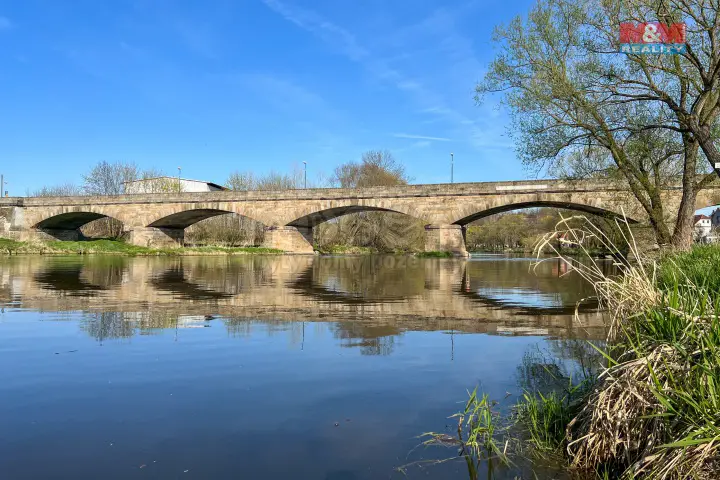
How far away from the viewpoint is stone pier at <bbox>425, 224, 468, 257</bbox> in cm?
3769

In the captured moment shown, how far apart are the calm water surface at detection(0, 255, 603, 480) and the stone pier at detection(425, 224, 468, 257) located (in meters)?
27.8

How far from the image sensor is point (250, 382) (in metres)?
4.59

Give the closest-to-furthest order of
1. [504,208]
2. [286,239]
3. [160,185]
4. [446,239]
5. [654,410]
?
[654,410] < [504,208] < [446,239] < [286,239] < [160,185]

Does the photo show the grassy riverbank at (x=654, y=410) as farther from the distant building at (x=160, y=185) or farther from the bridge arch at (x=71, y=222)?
the distant building at (x=160, y=185)

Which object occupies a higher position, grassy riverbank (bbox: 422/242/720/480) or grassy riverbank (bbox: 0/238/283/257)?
grassy riverbank (bbox: 0/238/283/257)

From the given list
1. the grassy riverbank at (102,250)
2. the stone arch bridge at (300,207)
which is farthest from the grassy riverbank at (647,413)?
the grassy riverbank at (102,250)

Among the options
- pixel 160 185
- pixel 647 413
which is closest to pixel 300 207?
pixel 160 185

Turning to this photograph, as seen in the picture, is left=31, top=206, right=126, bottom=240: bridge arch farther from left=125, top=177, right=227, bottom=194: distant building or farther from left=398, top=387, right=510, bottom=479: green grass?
left=398, top=387, right=510, bottom=479: green grass

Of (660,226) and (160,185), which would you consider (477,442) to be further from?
(160,185)

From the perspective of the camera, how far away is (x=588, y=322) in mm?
8453

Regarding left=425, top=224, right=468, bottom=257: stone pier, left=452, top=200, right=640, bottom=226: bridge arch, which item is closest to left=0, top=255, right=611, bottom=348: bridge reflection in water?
left=452, top=200, right=640, bottom=226: bridge arch

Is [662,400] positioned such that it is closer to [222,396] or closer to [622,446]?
[622,446]

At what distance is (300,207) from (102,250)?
1557cm

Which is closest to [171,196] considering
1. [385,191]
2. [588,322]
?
[385,191]
